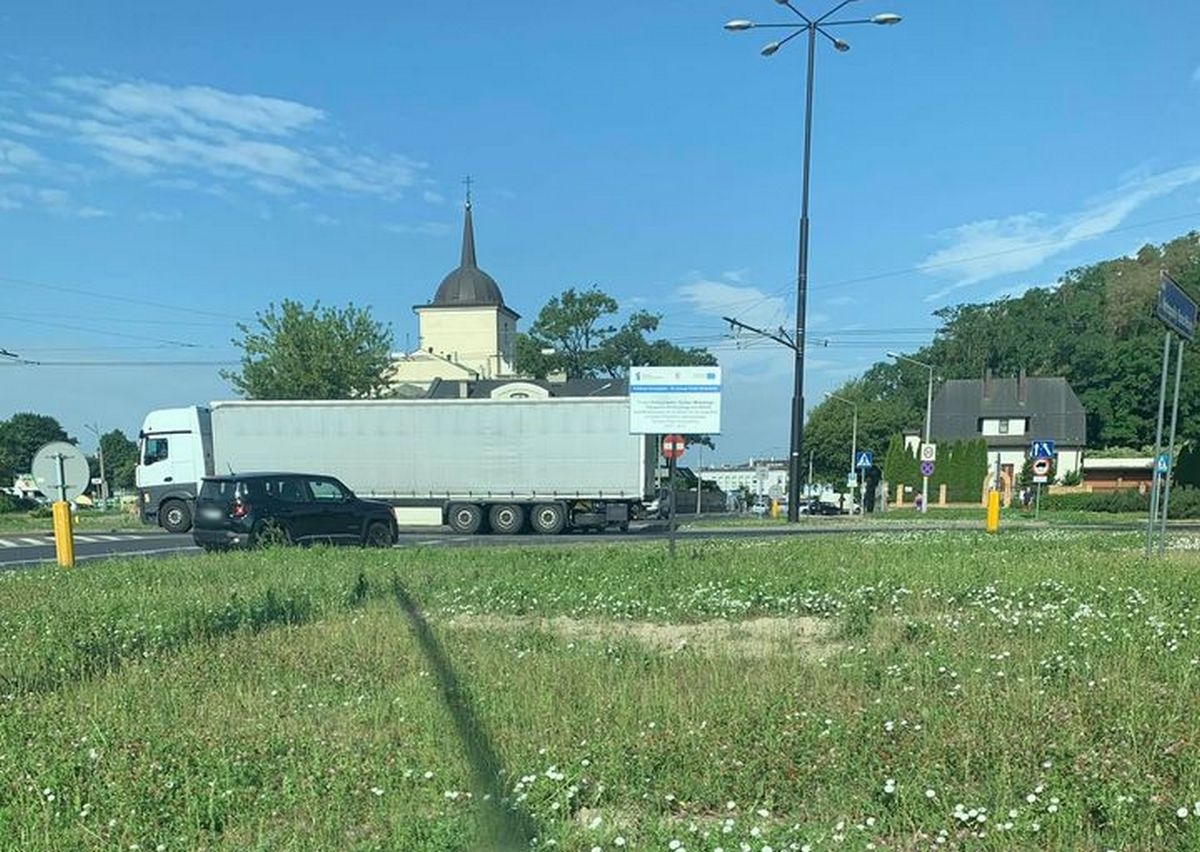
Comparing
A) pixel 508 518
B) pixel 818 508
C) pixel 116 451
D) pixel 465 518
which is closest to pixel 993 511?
pixel 508 518

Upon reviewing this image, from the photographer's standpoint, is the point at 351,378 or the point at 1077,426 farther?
the point at 1077,426

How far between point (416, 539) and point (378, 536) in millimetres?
4994

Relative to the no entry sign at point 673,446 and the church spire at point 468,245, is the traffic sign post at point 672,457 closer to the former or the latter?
the no entry sign at point 673,446

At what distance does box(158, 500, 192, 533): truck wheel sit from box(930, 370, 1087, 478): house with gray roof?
66.1 m

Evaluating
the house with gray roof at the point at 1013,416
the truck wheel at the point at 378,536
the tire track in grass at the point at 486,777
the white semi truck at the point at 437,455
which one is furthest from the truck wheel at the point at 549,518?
the house with gray roof at the point at 1013,416

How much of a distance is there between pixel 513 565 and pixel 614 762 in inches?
358

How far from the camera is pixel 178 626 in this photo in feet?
26.5

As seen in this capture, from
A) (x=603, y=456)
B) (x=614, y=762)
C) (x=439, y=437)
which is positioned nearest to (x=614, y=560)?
(x=614, y=762)

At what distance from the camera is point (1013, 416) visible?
78125 mm

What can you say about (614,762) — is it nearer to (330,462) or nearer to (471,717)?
(471,717)

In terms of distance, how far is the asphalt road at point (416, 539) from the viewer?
20.5 meters

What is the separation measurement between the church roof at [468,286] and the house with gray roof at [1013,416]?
47059 millimetres

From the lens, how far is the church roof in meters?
92.5

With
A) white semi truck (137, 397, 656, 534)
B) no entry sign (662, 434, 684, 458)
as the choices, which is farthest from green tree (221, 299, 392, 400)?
no entry sign (662, 434, 684, 458)
